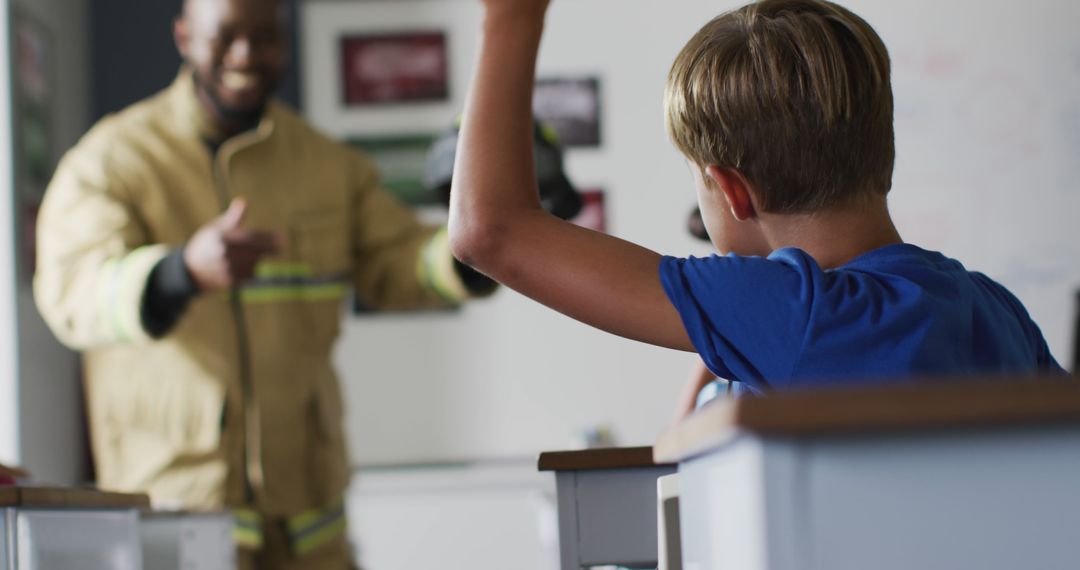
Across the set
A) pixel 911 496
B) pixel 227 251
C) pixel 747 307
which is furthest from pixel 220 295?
pixel 911 496

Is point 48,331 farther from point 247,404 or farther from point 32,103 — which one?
point 247,404

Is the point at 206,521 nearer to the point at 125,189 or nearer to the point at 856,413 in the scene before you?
the point at 125,189

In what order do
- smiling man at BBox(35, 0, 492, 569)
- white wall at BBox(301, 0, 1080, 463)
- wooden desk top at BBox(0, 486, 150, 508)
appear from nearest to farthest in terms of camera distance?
1. wooden desk top at BBox(0, 486, 150, 508)
2. smiling man at BBox(35, 0, 492, 569)
3. white wall at BBox(301, 0, 1080, 463)

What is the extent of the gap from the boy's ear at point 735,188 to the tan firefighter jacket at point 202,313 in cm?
164

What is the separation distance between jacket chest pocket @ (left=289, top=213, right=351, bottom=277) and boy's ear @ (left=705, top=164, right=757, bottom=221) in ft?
6.13

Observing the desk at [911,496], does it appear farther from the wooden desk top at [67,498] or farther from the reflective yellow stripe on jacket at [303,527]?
the reflective yellow stripe on jacket at [303,527]

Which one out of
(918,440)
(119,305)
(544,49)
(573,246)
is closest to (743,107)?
(573,246)

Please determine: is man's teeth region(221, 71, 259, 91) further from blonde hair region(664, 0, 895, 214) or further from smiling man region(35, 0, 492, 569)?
blonde hair region(664, 0, 895, 214)

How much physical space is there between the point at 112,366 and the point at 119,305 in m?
0.27

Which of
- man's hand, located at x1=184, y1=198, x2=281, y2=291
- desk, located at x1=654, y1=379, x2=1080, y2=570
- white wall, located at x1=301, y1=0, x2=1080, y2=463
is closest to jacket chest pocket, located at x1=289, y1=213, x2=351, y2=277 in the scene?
man's hand, located at x1=184, y1=198, x2=281, y2=291

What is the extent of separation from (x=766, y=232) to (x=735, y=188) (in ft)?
0.14

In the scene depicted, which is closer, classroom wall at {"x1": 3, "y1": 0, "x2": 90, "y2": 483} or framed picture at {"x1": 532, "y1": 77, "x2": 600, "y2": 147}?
classroom wall at {"x1": 3, "y1": 0, "x2": 90, "y2": 483}

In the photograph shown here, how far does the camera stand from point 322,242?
282cm

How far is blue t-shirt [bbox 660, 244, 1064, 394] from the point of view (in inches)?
33.2
